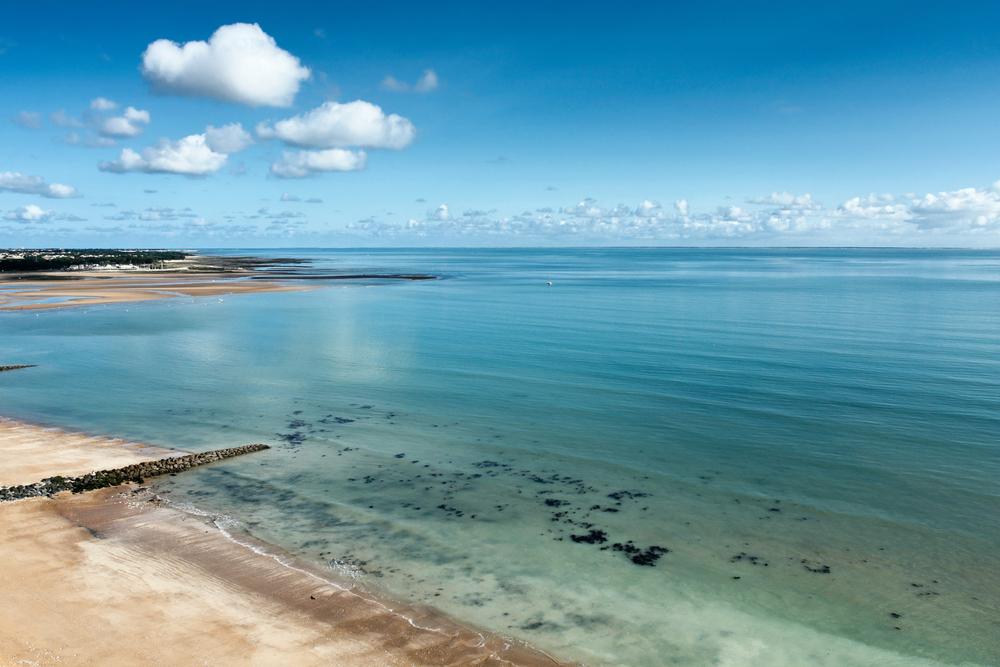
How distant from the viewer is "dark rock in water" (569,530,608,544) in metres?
14.6

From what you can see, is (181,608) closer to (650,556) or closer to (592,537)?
(592,537)

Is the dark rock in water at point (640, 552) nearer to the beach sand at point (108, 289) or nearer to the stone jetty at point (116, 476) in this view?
the stone jetty at point (116, 476)

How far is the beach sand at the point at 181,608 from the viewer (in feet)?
33.0

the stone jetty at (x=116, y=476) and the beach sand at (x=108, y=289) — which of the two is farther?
the beach sand at (x=108, y=289)

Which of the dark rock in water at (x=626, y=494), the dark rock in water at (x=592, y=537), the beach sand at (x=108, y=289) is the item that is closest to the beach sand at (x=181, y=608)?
the dark rock in water at (x=592, y=537)

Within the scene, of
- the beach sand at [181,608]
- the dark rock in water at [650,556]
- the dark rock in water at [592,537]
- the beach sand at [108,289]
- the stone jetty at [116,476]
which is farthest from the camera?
the beach sand at [108,289]

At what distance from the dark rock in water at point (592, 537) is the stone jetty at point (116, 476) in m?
11.9

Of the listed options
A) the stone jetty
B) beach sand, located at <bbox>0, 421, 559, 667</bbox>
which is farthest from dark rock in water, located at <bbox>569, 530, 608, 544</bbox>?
the stone jetty

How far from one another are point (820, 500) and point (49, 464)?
Result: 22.9 metres

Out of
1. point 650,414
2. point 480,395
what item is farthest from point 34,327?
point 650,414

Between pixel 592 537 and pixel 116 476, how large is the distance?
13.8 meters

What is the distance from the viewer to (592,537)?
1474 centimetres

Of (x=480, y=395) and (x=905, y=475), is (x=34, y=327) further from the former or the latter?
(x=905, y=475)

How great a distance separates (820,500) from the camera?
1666cm
